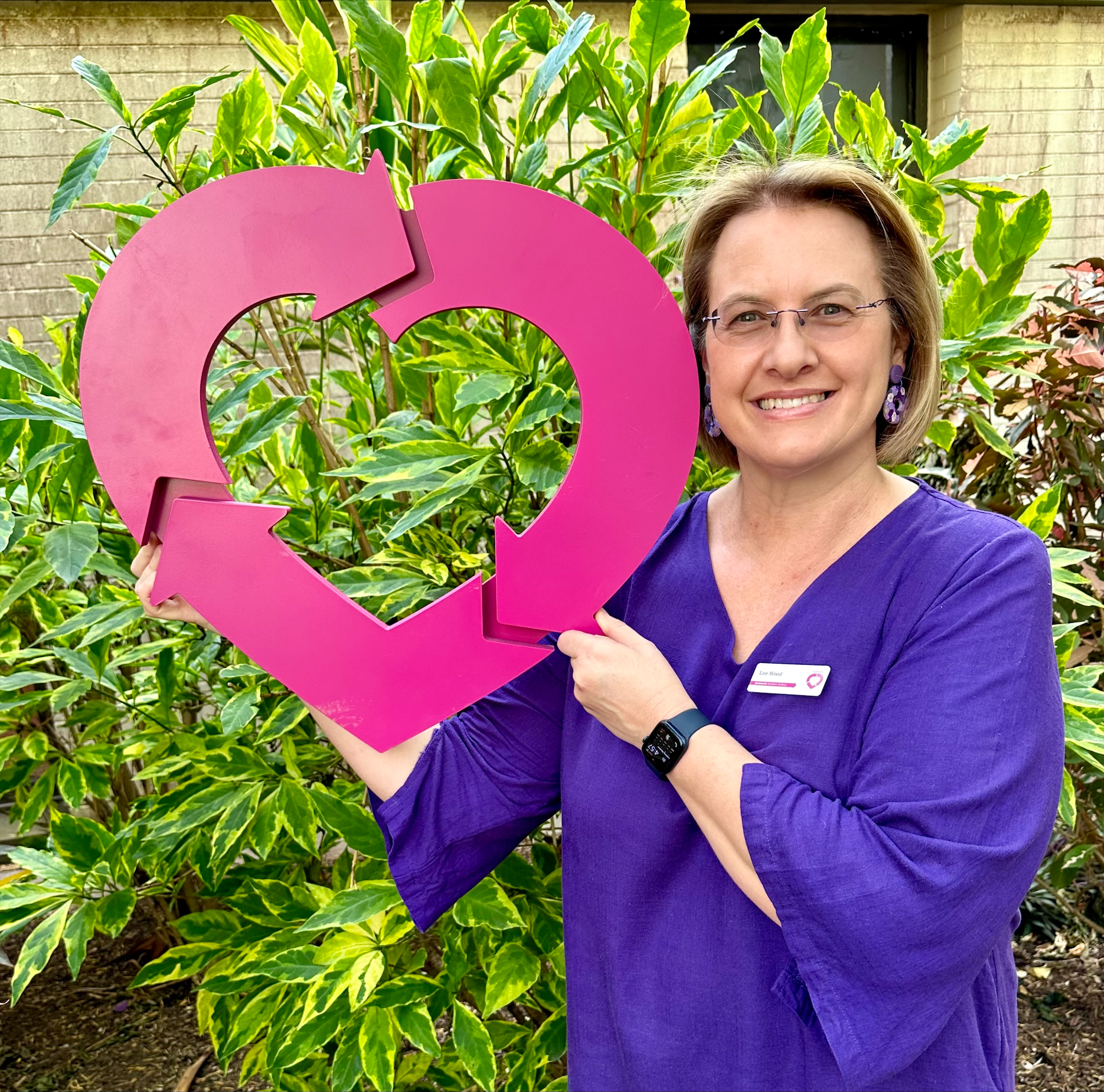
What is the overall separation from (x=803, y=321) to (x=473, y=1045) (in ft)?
3.87

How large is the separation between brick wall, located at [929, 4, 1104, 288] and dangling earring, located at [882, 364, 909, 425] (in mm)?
3302

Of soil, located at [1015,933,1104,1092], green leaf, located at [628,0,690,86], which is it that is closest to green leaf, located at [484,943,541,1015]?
green leaf, located at [628,0,690,86]

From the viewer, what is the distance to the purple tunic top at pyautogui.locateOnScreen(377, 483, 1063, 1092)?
105 cm

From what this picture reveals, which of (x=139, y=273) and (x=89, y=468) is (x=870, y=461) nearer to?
Answer: (x=139, y=273)

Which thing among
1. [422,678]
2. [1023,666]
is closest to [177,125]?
[422,678]

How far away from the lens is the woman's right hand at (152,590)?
1.28 meters

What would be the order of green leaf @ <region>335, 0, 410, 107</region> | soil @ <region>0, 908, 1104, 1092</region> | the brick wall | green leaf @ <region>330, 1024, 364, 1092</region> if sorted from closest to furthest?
1. green leaf @ <region>335, 0, 410, 107</region>
2. green leaf @ <region>330, 1024, 364, 1092</region>
3. soil @ <region>0, 908, 1104, 1092</region>
4. the brick wall

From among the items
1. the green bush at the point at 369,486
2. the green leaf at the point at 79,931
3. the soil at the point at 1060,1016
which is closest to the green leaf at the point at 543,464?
the green bush at the point at 369,486

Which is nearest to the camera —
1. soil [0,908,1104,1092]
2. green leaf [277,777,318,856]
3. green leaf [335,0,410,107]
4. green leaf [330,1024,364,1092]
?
green leaf [335,0,410,107]

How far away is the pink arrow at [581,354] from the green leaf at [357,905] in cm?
54

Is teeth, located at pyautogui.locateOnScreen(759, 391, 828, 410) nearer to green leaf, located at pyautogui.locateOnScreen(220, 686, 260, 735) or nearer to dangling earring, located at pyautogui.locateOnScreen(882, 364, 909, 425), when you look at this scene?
dangling earring, located at pyautogui.locateOnScreen(882, 364, 909, 425)

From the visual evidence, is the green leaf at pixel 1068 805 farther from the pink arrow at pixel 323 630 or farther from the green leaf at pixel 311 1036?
the green leaf at pixel 311 1036

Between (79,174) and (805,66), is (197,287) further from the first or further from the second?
(805,66)

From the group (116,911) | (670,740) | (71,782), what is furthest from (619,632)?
(71,782)
